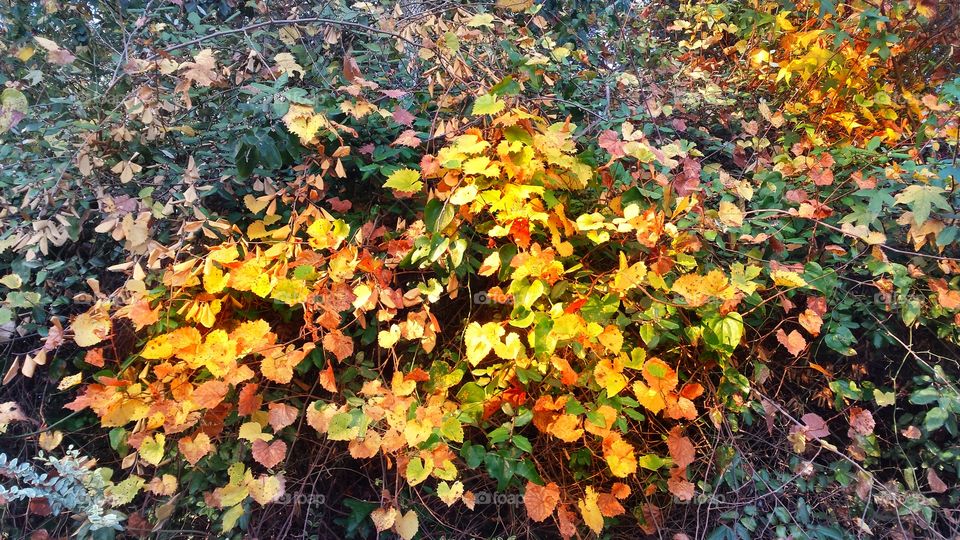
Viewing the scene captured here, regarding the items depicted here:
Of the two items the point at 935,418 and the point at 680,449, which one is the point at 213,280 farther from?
the point at 935,418

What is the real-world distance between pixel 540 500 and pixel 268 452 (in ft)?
2.04

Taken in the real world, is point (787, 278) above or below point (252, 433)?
above

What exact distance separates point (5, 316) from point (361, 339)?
845mm

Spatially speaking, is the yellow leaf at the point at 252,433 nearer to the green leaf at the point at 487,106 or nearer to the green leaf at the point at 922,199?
the green leaf at the point at 487,106

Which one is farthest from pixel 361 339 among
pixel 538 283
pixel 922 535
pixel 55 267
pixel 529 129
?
pixel 922 535

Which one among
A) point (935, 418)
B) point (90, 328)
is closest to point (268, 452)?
point (90, 328)

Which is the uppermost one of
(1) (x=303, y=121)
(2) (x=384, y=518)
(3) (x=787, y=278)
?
(1) (x=303, y=121)

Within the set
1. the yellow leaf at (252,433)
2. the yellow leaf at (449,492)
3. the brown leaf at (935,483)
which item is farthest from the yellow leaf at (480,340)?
Result: the brown leaf at (935,483)

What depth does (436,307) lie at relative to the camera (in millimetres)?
1710

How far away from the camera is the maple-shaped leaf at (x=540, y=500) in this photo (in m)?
1.40

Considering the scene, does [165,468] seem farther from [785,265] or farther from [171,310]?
[785,265]

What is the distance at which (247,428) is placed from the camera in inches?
53.9

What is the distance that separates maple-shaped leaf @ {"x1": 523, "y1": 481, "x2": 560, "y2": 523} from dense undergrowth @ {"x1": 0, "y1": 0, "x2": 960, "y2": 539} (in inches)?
0.5

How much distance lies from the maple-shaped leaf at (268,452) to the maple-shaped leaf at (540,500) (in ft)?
1.85
